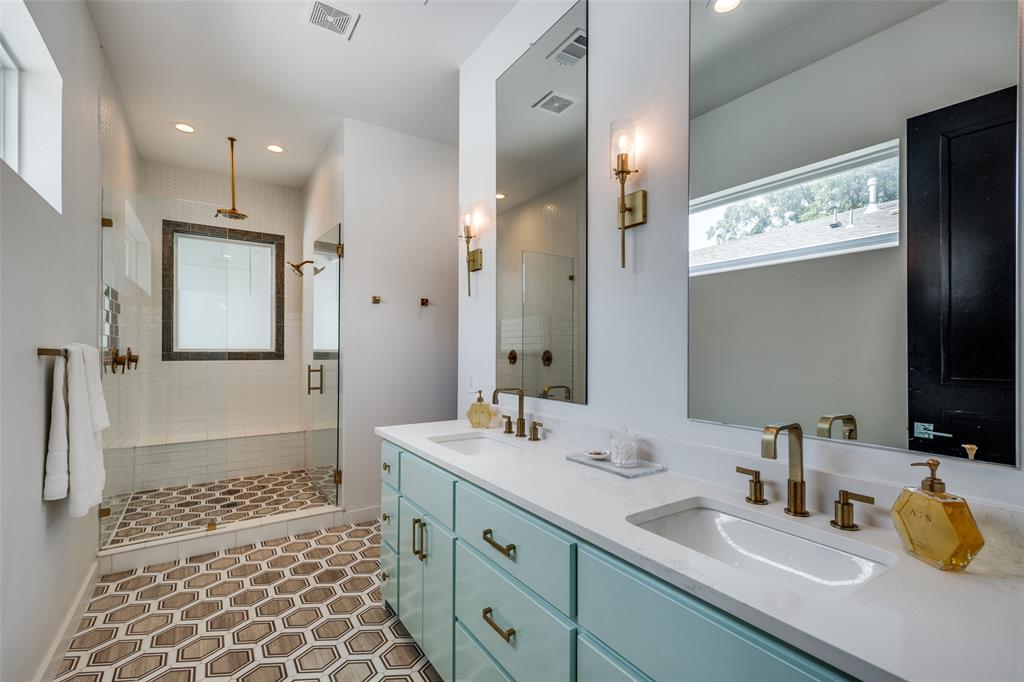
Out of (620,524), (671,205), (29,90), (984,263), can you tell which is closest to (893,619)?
(620,524)

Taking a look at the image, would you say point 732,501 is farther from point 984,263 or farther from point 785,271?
point 984,263

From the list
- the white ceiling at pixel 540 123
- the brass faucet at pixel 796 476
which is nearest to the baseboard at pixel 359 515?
the white ceiling at pixel 540 123

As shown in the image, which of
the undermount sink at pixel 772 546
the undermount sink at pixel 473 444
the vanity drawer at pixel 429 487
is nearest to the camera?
the undermount sink at pixel 772 546

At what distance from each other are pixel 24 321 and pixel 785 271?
2.24 metres

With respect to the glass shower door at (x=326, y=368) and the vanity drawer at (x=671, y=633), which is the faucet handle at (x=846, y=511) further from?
the glass shower door at (x=326, y=368)

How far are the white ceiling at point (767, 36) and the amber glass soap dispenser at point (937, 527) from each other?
91cm

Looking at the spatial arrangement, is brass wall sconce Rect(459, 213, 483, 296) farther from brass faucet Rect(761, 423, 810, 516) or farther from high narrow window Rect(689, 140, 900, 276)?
brass faucet Rect(761, 423, 810, 516)

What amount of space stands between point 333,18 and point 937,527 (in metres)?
2.86

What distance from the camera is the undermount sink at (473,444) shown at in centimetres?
199

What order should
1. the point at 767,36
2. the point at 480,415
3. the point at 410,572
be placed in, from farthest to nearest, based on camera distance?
the point at 480,415 → the point at 410,572 → the point at 767,36

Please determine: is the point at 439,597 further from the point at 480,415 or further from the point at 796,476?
the point at 796,476

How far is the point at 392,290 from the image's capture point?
11.5ft

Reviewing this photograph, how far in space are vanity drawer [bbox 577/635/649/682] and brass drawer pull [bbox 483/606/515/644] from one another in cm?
26

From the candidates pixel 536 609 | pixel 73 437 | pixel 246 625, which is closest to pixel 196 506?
pixel 246 625
